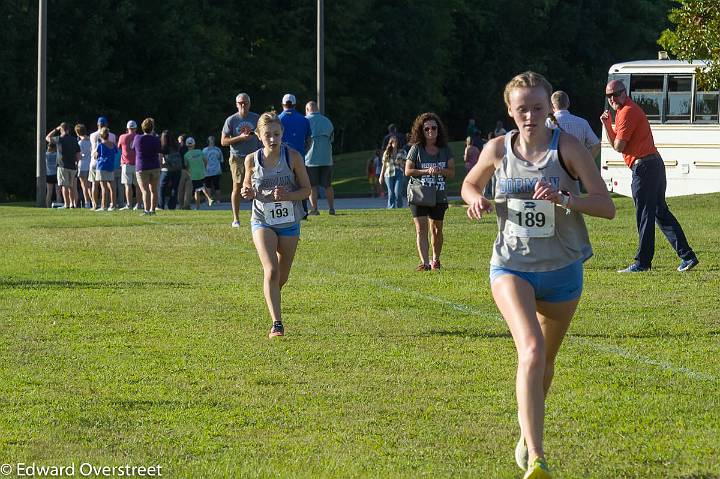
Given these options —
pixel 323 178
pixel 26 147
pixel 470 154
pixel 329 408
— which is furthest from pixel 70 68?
pixel 329 408

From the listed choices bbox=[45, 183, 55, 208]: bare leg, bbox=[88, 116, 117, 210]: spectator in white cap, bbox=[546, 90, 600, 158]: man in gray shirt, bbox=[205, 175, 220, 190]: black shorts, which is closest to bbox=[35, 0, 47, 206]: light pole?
bbox=[45, 183, 55, 208]: bare leg

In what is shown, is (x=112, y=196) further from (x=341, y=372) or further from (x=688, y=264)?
(x=341, y=372)

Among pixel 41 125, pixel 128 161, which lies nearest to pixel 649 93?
pixel 128 161

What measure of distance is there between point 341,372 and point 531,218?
3179mm

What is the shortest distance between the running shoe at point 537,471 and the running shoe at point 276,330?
5.35 m

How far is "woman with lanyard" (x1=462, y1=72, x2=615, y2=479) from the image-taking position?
654 centimetres

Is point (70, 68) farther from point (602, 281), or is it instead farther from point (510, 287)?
point (510, 287)

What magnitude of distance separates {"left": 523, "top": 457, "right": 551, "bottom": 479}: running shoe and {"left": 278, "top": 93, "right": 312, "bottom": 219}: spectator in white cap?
16.3m

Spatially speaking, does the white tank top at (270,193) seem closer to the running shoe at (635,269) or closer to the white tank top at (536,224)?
the white tank top at (536,224)

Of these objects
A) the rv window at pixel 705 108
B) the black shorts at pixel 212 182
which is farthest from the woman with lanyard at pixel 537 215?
the black shorts at pixel 212 182

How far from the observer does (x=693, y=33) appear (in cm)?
2456

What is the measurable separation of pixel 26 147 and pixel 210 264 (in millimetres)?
38271

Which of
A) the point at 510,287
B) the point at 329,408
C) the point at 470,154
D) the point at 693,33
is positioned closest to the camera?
the point at 510,287

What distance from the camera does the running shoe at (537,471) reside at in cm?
599
